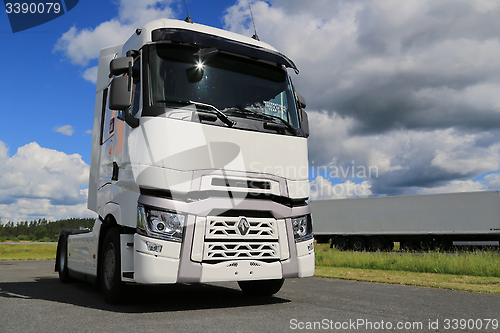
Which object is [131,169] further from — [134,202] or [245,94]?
[245,94]

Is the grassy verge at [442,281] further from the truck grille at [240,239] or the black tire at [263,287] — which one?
the truck grille at [240,239]

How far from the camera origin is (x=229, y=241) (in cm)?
511

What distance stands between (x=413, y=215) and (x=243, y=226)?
21.2 meters

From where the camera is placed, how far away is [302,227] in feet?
19.0

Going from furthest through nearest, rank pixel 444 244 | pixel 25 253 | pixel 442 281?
pixel 25 253
pixel 444 244
pixel 442 281

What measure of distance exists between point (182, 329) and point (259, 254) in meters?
1.50

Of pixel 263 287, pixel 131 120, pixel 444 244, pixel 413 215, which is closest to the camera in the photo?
pixel 131 120

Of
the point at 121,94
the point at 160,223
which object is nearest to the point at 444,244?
the point at 160,223

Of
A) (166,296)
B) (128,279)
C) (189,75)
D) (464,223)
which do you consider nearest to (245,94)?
(189,75)

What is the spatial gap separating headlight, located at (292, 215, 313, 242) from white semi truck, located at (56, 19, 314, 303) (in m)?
0.02

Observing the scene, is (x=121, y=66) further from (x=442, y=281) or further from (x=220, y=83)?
(x=442, y=281)

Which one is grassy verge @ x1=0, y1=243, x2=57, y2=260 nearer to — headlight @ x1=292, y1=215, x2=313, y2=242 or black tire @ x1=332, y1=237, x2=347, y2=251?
black tire @ x1=332, y1=237, x2=347, y2=251

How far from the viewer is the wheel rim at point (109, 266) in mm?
5671

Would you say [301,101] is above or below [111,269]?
above
